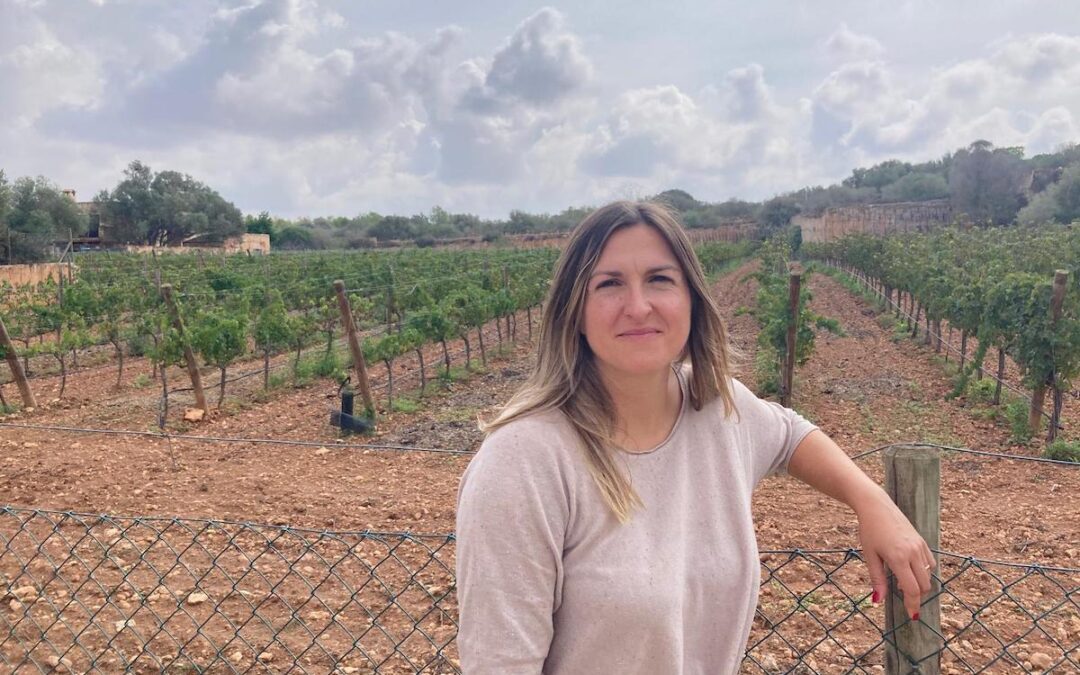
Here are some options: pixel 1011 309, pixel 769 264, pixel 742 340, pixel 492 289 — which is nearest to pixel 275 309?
pixel 492 289

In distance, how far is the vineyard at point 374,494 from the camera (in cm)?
352

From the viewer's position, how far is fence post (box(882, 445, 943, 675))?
1727 millimetres

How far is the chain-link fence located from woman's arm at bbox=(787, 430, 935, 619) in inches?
50.7

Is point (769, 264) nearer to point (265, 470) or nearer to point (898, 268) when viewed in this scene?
point (898, 268)

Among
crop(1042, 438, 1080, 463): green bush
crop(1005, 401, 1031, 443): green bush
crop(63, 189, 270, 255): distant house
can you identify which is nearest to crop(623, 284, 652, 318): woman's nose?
crop(1042, 438, 1080, 463): green bush

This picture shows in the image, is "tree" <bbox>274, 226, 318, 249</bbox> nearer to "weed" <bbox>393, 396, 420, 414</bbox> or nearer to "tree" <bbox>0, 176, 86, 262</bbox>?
"tree" <bbox>0, 176, 86, 262</bbox>

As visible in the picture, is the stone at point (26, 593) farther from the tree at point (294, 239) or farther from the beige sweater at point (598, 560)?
the tree at point (294, 239)

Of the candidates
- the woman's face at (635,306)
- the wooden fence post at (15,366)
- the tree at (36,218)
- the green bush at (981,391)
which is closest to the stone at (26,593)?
the woman's face at (635,306)

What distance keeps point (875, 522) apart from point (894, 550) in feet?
0.20

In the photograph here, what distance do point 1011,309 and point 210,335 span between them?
9703 millimetres

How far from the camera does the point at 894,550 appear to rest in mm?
1570

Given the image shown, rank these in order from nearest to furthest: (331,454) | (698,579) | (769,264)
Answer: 1. (698,579)
2. (331,454)
3. (769,264)

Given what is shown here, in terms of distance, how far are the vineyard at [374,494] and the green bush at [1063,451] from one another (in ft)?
1.10

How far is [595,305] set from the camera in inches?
60.0
